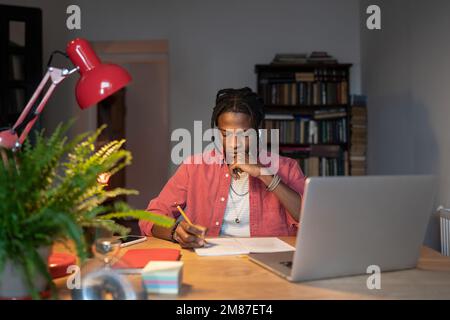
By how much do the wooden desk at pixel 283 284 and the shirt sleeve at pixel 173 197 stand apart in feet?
1.88

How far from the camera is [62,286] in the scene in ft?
3.75

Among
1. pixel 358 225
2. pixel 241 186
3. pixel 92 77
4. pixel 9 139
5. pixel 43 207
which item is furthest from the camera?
pixel 241 186

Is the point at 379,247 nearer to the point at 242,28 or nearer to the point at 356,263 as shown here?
the point at 356,263

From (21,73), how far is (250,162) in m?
2.30

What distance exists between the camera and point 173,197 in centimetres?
201

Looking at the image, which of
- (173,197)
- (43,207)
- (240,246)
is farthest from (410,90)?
(43,207)

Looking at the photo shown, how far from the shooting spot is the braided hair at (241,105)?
2.04 metres

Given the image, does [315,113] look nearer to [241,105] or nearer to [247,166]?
[241,105]

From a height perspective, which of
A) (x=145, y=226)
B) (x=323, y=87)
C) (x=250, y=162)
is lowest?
(x=145, y=226)

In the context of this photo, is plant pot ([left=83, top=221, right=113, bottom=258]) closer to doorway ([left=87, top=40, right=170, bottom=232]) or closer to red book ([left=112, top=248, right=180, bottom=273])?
red book ([left=112, top=248, right=180, bottom=273])

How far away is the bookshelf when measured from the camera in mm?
4418

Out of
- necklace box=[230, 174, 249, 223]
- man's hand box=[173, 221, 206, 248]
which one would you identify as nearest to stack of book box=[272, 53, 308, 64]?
necklace box=[230, 174, 249, 223]

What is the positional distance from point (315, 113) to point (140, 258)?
3351mm
